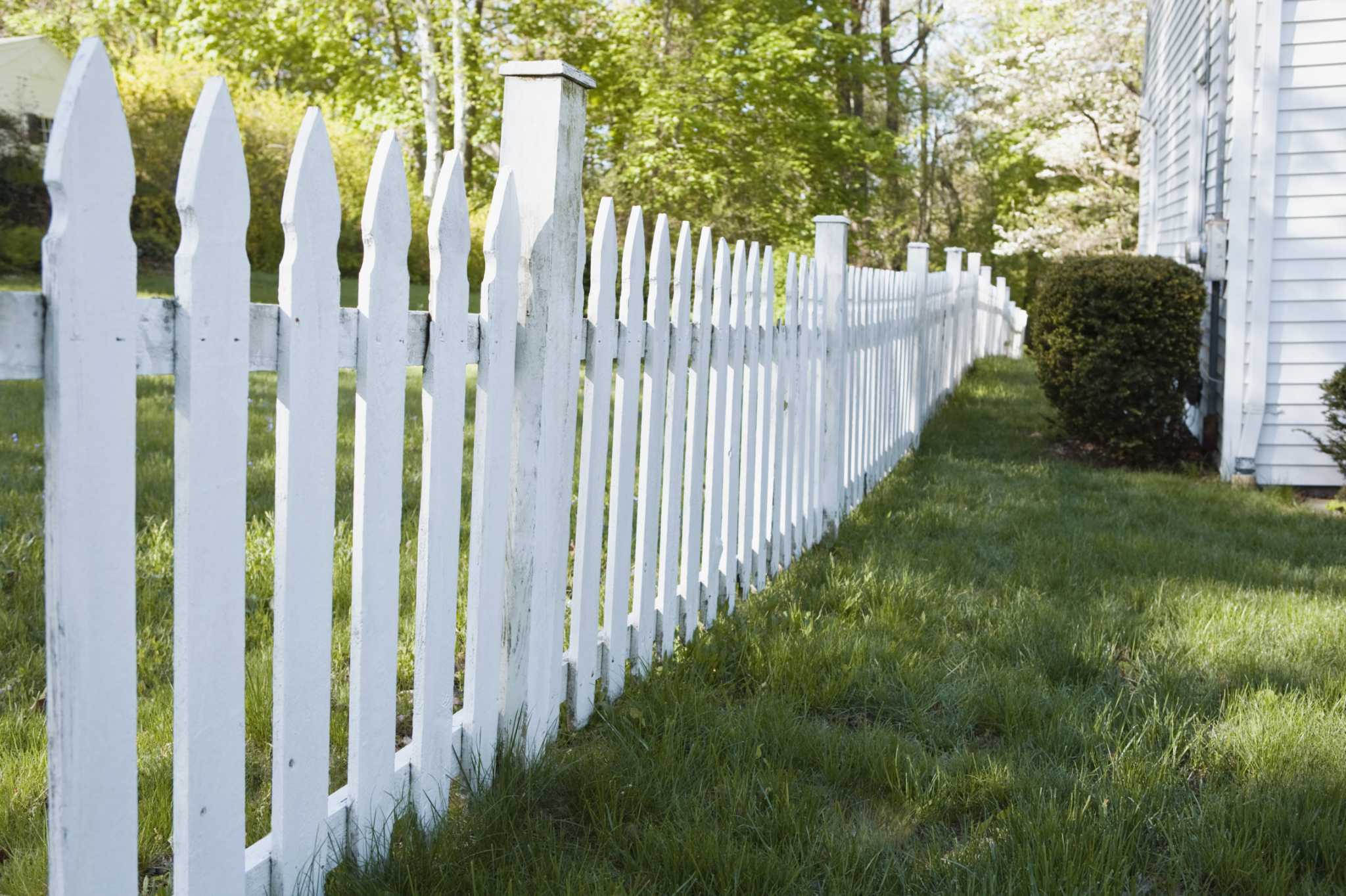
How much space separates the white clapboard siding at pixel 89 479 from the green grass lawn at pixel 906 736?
68cm

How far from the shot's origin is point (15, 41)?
2441 centimetres

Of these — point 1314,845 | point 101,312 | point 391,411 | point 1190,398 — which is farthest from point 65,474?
point 1190,398

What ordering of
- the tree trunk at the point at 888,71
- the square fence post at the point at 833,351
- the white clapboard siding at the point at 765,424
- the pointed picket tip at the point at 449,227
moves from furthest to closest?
the tree trunk at the point at 888,71
the square fence post at the point at 833,351
the white clapboard siding at the point at 765,424
the pointed picket tip at the point at 449,227

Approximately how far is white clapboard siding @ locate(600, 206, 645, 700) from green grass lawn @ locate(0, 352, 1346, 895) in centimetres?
18

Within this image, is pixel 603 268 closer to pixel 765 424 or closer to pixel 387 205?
pixel 387 205

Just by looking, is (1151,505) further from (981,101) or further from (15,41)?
(15,41)

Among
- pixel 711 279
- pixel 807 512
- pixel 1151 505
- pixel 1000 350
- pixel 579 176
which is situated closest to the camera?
pixel 579 176

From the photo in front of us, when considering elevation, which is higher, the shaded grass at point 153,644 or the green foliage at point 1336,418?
the green foliage at point 1336,418

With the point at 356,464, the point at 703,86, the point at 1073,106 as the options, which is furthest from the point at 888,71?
the point at 356,464

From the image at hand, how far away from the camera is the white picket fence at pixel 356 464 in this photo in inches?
54.4

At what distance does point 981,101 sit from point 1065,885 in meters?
26.9

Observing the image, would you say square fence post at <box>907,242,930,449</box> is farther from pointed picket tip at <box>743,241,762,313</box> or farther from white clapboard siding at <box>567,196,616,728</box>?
white clapboard siding at <box>567,196,616,728</box>

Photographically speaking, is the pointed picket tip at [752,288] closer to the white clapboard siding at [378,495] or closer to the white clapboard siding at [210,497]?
the white clapboard siding at [378,495]

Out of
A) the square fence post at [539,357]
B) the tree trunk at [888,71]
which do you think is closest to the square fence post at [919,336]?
the square fence post at [539,357]
